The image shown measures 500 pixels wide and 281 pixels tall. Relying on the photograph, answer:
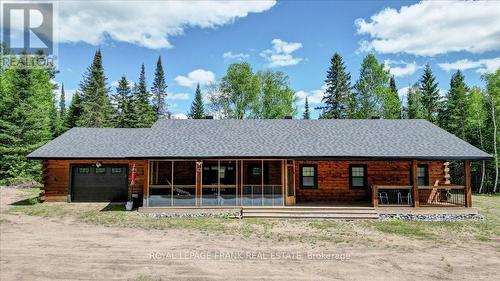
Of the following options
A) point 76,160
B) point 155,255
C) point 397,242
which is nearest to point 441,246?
point 397,242

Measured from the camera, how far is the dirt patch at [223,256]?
29.7 feet

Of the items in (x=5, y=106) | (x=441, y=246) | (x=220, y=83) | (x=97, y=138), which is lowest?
(x=441, y=246)

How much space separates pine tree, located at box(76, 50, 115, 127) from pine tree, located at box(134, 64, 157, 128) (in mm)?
3937

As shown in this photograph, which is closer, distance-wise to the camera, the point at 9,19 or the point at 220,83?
the point at 9,19

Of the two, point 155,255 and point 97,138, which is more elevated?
point 97,138

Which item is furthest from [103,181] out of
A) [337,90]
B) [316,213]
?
[337,90]

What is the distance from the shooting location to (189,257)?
10586 millimetres

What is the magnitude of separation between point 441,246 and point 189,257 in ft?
28.5

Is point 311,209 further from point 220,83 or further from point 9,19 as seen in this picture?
point 220,83

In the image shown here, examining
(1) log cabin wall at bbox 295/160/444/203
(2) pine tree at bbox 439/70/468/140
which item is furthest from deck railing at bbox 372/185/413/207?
(2) pine tree at bbox 439/70/468/140

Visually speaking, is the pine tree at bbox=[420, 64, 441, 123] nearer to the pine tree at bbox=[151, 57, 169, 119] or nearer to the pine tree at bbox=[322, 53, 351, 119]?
the pine tree at bbox=[322, 53, 351, 119]

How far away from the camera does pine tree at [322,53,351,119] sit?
4984 centimetres

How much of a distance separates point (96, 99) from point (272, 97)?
2574cm

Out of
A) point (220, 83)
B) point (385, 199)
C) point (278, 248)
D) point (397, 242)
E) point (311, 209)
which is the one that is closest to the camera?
point (278, 248)
